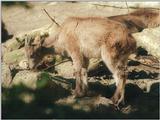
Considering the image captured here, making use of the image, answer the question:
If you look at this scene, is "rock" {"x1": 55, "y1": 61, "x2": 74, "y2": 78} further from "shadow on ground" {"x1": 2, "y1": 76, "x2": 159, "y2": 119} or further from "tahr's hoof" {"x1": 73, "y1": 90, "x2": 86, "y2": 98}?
"tahr's hoof" {"x1": 73, "y1": 90, "x2": 86, "y2": 98}

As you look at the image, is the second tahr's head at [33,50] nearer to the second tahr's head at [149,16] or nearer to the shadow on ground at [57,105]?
the shadow on ground at [57,105]

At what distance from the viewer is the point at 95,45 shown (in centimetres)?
1023

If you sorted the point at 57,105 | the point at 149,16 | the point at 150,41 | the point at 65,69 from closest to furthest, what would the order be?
the point at 57,105, the point at 65,69, the point at 150,41, the point at 149,16

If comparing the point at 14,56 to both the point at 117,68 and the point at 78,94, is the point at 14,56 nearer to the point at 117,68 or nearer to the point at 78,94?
the point at 78,94

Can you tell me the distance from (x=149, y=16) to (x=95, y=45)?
268 inches

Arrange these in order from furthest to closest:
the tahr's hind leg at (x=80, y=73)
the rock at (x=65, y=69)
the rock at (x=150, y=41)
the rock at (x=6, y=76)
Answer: the rock at (x=150, y=41) < the rock at (x=65, y=69) < the tahr's hind leg at (x=80, y=73) < the rock at (x=6, y=76)

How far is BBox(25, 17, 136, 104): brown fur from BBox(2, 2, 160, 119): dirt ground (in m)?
0.44

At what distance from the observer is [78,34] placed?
10375 millimetres

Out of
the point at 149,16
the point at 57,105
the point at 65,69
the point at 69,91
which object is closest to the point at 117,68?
the point at 69,91

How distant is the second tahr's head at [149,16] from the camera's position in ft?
54.1

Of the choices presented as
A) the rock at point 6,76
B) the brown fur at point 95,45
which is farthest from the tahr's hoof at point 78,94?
the rock at point 6,76

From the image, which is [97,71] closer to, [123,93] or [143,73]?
[143,73]

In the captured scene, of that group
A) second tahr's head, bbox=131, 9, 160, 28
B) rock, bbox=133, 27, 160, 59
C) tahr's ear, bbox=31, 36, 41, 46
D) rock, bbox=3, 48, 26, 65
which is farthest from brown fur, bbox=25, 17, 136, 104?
second tahr's head, bbox=131, 9, 160, 28

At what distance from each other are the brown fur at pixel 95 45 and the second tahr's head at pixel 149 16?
20.0 feet
